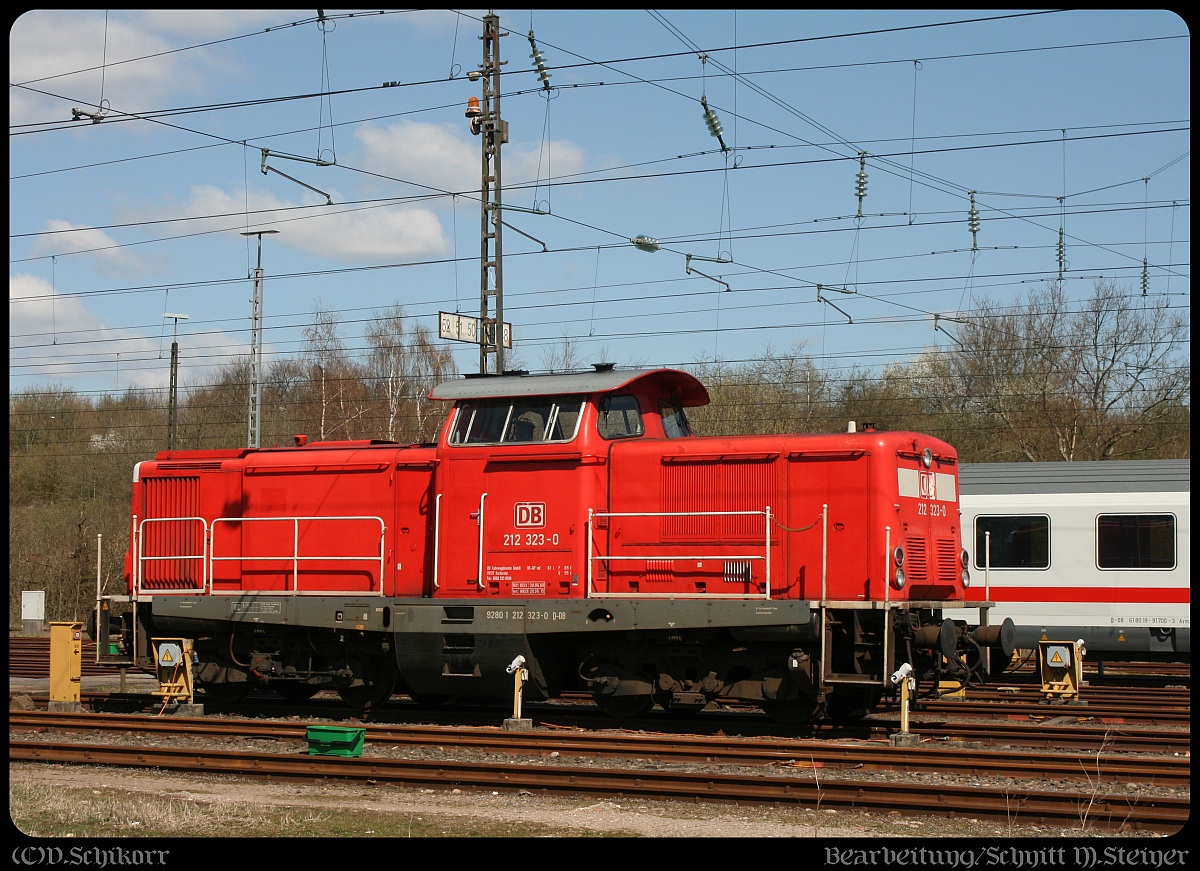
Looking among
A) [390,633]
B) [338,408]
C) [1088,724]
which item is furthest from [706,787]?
[338,408]

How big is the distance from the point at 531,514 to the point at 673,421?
216 centimetres

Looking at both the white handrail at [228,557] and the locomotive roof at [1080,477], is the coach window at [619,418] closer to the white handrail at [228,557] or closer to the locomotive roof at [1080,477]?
the white handrail at [228,557]

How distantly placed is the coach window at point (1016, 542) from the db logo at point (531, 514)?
979cm

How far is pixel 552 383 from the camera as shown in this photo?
A: 529 inches

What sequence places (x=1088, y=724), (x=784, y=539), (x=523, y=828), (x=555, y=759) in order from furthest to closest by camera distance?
(x=1088, y=724) → (x=784, y=539) → (x=555, y=759) → (x=523, y=828)

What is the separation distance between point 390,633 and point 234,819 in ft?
18.1

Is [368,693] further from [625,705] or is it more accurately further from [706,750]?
[706,750]

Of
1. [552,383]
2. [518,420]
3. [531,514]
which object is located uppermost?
[552,383]

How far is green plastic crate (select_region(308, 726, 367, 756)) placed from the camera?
11.1 metres

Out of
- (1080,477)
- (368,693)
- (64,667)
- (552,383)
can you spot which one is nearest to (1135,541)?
(1080,477)

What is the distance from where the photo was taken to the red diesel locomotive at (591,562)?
12570mm

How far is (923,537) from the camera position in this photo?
13234mm

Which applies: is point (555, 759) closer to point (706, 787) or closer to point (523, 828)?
point (706, 787)
